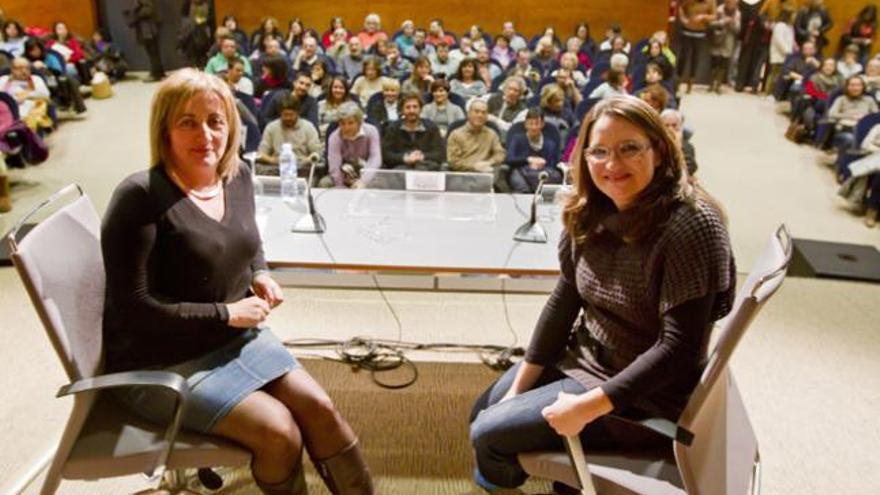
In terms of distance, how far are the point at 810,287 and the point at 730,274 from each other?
2717 mm

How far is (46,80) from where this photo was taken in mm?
7039

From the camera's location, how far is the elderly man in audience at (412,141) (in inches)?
176

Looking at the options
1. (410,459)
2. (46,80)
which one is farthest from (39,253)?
(46,80)

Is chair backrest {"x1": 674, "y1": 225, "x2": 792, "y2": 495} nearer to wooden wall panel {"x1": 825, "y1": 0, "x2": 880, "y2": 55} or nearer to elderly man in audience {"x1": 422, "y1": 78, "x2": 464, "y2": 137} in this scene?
elderly man in audience {"x1": 422, "y1": 78, "x2": 464, "y2": 137}

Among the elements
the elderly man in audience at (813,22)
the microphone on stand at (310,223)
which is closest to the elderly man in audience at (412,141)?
the microphone on stand at (310,223)

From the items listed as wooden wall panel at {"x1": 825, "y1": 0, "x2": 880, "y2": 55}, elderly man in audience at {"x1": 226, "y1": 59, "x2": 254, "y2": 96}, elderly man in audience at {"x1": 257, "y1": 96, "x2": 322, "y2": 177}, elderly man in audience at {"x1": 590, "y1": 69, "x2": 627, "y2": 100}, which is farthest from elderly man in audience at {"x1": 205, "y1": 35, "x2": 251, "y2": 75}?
wooden wall panel at {"x1": 825, "y1": 0, "x2": 880, "y2": 55}

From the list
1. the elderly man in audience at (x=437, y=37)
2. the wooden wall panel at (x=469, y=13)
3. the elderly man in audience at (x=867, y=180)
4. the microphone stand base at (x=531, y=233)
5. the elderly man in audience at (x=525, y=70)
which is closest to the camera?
the microphone stand base at (x=531, y=233)

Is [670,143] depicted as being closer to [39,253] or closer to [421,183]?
[39,253]

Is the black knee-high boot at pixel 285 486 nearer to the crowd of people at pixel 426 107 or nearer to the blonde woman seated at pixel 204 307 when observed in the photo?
the blonde woman seated at pixel 204 307

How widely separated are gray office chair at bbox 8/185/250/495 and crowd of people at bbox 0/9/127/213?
354 centimetres

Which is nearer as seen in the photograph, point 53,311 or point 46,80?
point 53,311

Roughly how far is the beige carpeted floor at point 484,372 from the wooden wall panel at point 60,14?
20.8 feet

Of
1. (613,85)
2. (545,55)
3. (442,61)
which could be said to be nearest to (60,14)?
(442,61)

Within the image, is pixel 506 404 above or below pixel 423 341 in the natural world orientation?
above
